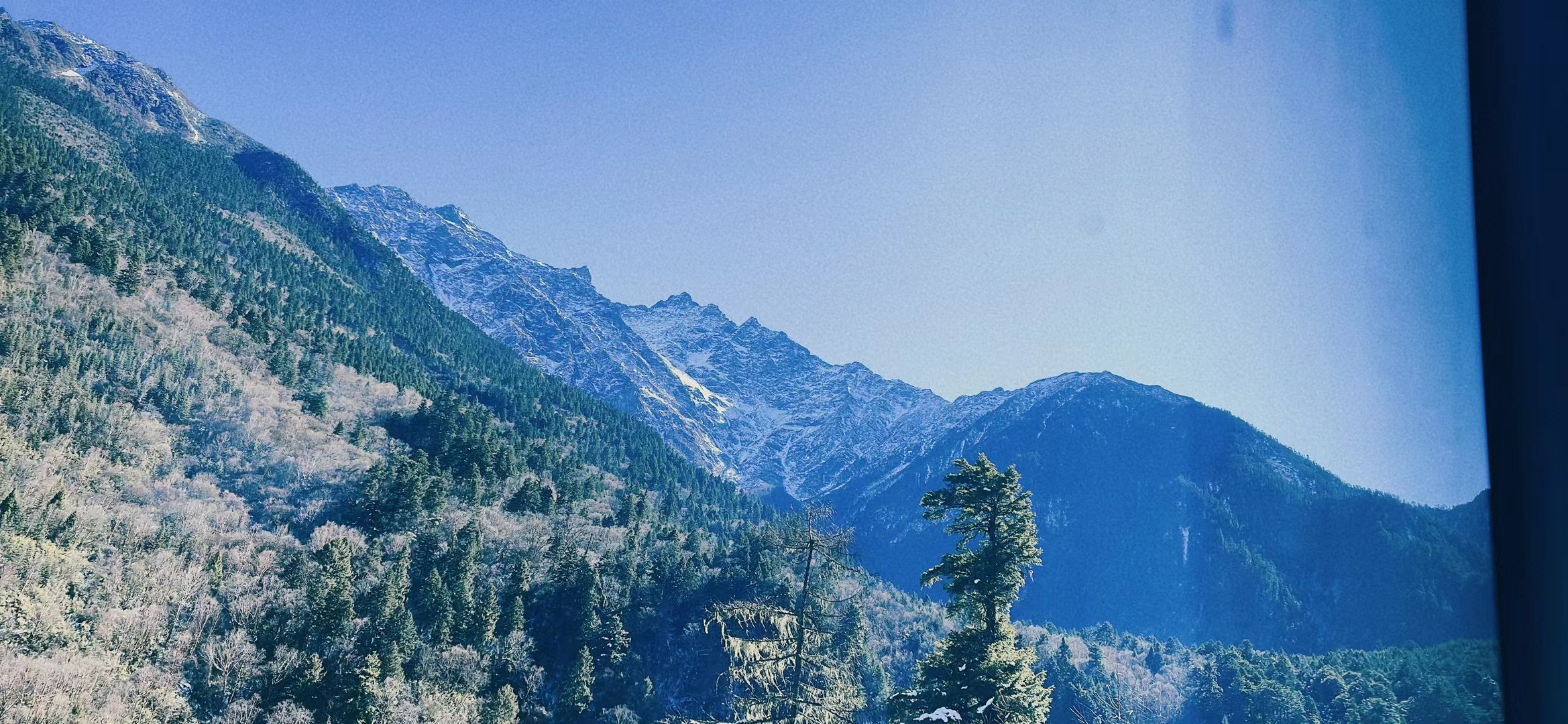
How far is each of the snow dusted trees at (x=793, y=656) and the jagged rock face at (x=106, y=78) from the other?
217m

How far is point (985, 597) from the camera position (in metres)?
17.5

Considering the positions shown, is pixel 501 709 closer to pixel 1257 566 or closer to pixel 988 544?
pixel 988 544

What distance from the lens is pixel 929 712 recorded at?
1650 cm

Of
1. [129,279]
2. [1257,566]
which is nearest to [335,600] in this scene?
[129,279]

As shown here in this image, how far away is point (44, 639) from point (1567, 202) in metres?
43.3

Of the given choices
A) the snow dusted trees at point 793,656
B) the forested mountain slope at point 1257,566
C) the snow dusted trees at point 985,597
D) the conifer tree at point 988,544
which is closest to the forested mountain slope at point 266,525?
the snow dusted trees at point 793,656

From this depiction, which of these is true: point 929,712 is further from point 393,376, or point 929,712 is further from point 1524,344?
point 393,376

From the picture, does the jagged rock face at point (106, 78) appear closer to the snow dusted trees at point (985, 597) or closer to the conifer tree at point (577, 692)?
the conifer tree at point (577, 692)

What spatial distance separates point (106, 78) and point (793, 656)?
804 ft

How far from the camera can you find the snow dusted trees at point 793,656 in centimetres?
1686

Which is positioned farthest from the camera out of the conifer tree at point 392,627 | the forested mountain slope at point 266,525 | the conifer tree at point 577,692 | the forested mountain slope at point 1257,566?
the forested mountain slope at point 1257,566

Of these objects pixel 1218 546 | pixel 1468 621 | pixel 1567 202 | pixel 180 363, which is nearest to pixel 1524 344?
pixel 1567 202

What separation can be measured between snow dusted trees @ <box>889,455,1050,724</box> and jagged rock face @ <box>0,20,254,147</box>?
8643 inches

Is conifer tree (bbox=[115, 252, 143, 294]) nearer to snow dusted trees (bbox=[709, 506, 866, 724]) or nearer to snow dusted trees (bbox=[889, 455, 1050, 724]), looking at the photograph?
snow dusted trees (bbox=[709, 506, 866, 724])
